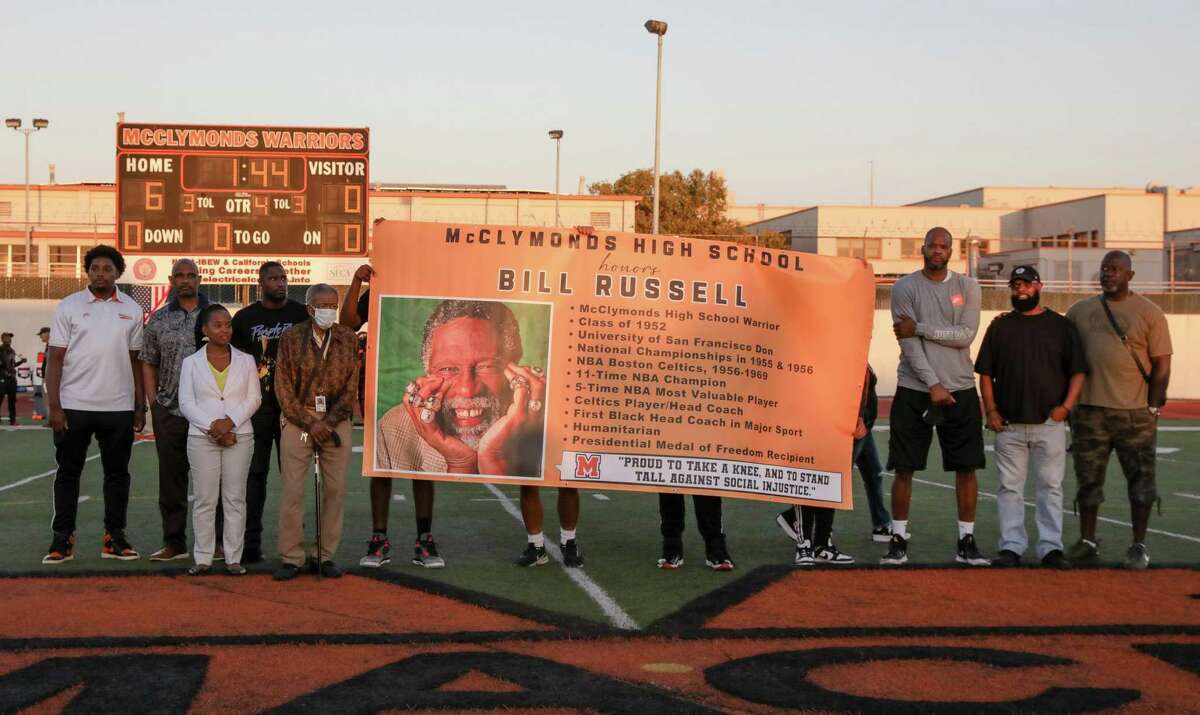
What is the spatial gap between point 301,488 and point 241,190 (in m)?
18.7

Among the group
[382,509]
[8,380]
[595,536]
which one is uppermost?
[8,380]

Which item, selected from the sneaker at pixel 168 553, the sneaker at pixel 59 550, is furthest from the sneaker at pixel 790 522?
the sneaker at pixel 59 550

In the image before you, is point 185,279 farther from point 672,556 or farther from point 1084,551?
point 1084,551

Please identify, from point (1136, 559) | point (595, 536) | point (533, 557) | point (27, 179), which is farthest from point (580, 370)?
point (27, 179)

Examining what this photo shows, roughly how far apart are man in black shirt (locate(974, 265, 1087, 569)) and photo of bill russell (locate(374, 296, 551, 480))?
123 inches

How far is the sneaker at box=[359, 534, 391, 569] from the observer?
8.79 meters

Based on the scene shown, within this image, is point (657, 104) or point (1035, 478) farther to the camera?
point (657, 104)

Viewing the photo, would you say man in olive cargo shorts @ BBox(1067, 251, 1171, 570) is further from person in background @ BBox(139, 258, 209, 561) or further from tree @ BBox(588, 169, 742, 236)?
tree @ BBox(588, 169, 742, 236)

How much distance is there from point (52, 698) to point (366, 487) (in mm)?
8871

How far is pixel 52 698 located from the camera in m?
5.55

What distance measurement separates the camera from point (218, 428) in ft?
27.7

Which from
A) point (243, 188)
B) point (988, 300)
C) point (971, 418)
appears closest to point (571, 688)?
point (971, 418)

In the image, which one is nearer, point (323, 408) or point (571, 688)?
point (571, 688)

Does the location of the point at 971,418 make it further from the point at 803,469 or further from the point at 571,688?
the point at 571,688
